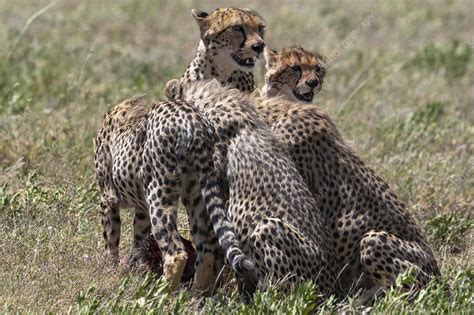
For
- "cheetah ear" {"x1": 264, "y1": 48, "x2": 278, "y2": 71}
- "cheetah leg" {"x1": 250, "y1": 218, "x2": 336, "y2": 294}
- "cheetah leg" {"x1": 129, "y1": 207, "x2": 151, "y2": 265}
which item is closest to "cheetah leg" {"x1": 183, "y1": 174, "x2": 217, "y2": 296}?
"cheetah leg" {"x1": 250, "y1": 218, "x2": 336, "y2": 294}

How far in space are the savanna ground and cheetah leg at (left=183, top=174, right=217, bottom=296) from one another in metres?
0.18

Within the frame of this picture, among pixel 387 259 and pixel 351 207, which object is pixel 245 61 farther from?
pixel 387 259

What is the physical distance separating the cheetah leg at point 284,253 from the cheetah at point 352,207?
268 mm

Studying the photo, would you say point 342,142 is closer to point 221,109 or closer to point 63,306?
point 221,109

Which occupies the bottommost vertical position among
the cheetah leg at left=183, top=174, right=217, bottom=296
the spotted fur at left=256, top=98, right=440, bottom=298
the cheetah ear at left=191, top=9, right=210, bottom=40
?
the cheetah leg at left=183, top=174, right=217, bottom=296

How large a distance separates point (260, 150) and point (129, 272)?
86cm

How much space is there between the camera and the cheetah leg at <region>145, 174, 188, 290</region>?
18.0 ft

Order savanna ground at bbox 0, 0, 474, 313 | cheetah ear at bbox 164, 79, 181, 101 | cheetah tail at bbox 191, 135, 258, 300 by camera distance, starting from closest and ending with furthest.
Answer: cheetah tail at bbox 191, 135, 258, 300
savanna ground at bbox 0, 0, 474, 313
cheetah ear at bbox 164, 79, 181, 101

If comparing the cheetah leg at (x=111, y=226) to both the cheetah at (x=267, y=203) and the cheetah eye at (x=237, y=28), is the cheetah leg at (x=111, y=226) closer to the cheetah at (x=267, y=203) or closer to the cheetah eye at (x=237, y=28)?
the cheetah at (x=267, y=203)

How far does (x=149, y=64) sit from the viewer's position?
10875mm

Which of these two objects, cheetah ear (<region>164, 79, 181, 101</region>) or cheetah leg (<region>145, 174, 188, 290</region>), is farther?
cheetah ear (<region>164, 79, 181, 101</region>)

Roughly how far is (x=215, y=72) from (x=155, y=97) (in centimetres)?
266

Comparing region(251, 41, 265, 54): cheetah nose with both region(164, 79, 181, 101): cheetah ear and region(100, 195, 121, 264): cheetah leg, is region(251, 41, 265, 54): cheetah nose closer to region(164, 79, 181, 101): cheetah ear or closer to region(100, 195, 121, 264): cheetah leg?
region(164, 79, 181, 101): cheetah ear

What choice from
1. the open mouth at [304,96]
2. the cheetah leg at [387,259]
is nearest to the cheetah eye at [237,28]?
the open mouth at [304,96]
